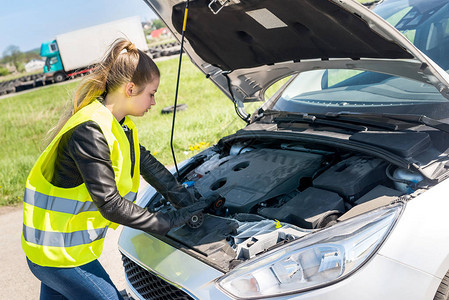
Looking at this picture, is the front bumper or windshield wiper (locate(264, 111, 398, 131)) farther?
windshield wiper (locate(264, 111, 398, 131))

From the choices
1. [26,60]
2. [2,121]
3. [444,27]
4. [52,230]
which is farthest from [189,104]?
[26,60]

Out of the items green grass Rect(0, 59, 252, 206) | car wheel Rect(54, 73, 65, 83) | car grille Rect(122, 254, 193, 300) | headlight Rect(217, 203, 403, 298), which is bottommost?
car wheel Rect(54, 73, 65, 83)

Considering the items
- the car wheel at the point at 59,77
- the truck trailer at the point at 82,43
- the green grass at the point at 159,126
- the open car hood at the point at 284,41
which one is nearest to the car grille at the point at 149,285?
the green grass at the point at 159,126

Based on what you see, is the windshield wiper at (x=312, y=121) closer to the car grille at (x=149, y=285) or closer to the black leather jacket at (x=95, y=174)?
the black leather jacket at (x=95, y=174)

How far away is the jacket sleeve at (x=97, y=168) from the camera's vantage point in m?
1.98

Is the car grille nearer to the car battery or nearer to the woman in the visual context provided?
the woman

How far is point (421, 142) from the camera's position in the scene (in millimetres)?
2373

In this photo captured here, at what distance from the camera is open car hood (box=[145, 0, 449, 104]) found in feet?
7.68

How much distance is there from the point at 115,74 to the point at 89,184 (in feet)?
1.78

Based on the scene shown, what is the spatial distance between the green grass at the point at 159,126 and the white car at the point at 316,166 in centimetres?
80

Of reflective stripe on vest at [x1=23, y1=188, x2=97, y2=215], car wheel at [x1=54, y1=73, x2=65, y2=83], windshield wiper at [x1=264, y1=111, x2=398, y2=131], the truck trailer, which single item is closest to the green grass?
reflective stripe on vest at [x1=23, y1=188, x2=97, y2=215]

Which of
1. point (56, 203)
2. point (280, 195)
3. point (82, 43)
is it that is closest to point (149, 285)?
point (56, 203)

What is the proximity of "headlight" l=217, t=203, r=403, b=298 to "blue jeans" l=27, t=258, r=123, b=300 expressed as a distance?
0.60 m

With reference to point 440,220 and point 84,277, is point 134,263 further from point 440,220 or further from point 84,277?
point 440,220
